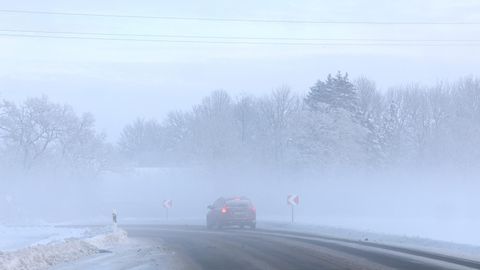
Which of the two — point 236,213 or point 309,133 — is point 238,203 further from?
point 309,133

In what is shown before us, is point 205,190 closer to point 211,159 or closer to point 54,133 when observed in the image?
point 211,159

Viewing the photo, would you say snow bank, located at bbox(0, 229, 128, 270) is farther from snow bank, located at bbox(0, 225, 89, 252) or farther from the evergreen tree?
the evergreen tree

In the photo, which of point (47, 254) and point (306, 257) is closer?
point (306, 257)

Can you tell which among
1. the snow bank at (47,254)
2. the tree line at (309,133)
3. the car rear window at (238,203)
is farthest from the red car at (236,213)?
the tree line at (309,133)

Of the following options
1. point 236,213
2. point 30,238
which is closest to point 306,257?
point 30,238

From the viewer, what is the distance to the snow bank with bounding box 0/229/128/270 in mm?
18812

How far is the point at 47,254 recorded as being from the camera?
21.4 meters

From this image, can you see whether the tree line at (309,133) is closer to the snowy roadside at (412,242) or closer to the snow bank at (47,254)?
the snowy roadside at (412,242)

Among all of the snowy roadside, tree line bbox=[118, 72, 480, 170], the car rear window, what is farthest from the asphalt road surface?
tree line bbox=[118, 72, 480, 170]

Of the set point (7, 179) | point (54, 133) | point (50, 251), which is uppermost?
point (54, 133)

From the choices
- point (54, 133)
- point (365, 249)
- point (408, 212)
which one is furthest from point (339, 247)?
point (54, 133)

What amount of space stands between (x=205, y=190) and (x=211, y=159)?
359cm

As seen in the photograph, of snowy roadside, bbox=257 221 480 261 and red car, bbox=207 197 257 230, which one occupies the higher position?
red car, bbox=207 197 257 230

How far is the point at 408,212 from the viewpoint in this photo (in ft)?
219
